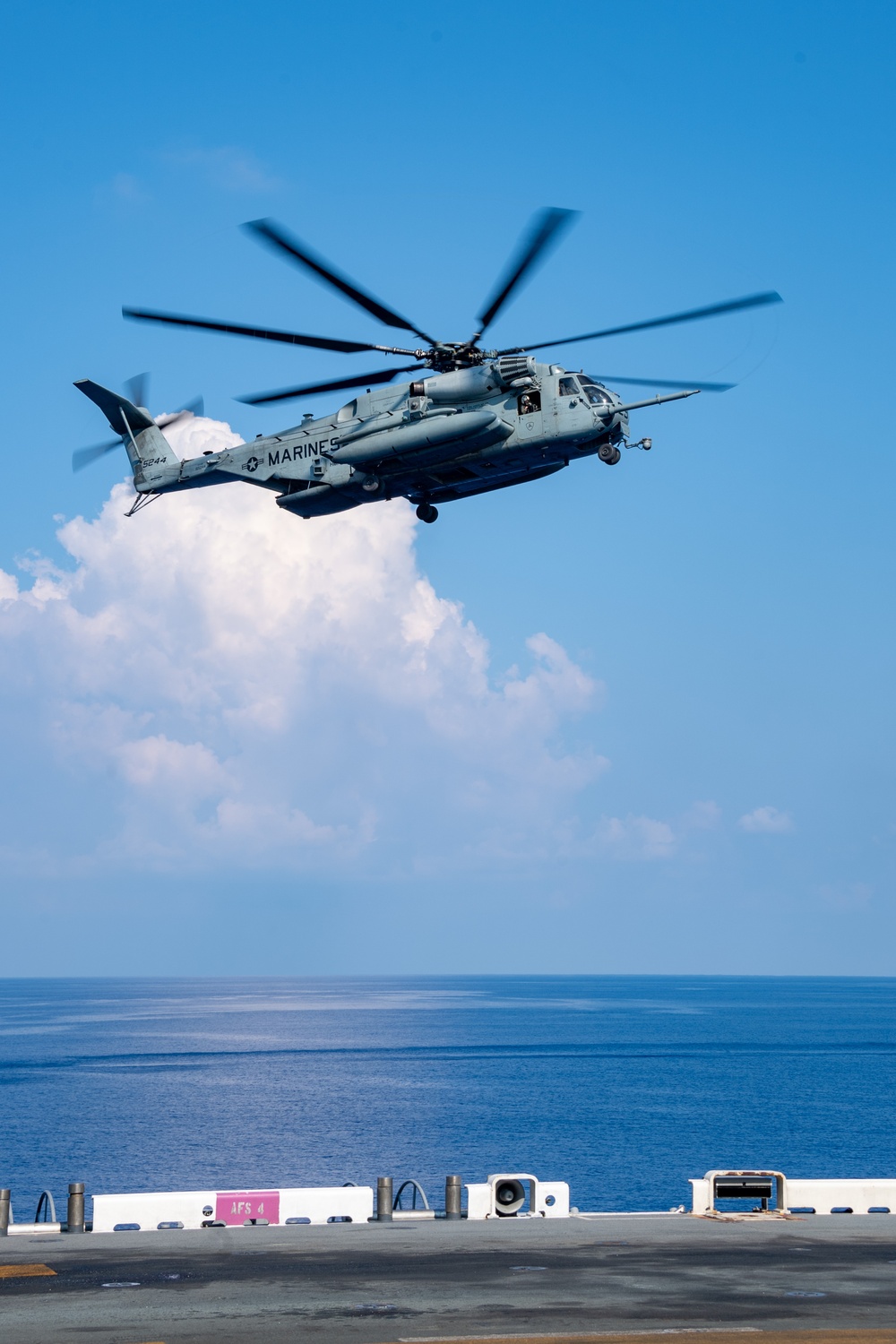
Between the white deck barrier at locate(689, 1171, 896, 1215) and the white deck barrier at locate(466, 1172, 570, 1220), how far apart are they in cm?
251

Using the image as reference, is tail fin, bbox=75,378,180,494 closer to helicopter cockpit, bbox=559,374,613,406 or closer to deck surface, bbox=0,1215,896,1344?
helicopter cockpit, bbox=559,374,613,406

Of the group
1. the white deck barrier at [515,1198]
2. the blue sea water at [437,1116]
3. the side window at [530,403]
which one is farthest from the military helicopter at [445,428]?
the blue sea water at [437,1116]

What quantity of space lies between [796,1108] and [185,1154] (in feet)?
153

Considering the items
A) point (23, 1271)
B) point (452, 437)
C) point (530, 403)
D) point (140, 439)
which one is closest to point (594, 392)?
point (530, 403)

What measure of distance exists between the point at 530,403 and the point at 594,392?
1358 mm

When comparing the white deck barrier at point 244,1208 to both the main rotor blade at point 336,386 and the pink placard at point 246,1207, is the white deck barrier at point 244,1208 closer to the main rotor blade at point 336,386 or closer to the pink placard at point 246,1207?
the pink placard at point 246,1207

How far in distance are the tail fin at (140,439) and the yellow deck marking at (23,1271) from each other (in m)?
20.6

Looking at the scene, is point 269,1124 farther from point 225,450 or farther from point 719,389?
point 719,389

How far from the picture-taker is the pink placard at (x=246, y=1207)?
24078 millimetres

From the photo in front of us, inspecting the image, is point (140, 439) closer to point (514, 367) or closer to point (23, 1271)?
point (514, 367)

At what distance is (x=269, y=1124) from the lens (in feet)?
286

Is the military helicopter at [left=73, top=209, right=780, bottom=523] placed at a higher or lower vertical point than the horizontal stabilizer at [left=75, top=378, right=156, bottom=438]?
lower

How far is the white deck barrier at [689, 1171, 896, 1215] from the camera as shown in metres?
24.7

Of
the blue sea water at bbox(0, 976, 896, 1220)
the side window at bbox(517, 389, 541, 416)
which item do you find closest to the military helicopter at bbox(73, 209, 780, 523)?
the side window at bbox(517, 389, 541, 416)
